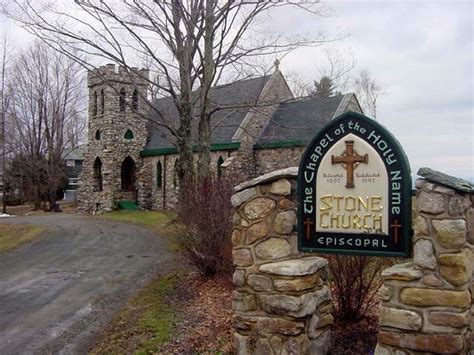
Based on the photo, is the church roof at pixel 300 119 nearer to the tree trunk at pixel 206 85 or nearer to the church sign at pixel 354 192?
the tree trunk at pixel 206 85

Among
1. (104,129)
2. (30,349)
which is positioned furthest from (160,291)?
(104,129)

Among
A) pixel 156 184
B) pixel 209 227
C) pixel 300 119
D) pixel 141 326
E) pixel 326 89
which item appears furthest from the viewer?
pixel 156 184

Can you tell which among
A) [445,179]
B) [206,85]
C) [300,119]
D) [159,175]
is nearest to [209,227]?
[445,179]

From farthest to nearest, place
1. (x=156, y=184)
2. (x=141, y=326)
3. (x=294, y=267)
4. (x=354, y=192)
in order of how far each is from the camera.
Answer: (x=156, y=184)
(x=141, y=326)
(x=294, y=267)
(x=354, y=192)

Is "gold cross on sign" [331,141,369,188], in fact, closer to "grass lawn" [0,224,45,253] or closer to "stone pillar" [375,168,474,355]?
"stone pillar" [375,168,474,355]

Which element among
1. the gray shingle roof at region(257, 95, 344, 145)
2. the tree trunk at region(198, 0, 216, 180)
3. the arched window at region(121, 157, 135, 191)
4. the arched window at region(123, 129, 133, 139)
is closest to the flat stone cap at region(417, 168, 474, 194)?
the tree trunk at region(198, 0, 216, 180)

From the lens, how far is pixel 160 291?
848 centimetres

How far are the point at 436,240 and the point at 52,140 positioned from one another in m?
32.0

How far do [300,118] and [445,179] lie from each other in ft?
64.1

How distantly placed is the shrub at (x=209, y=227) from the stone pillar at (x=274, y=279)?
10.6 feet

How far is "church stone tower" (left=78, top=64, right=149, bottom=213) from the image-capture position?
91.7 ft

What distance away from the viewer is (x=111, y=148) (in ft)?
91.7

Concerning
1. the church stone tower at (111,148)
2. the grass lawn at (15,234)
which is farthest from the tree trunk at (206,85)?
the church stone tower at (111,148)

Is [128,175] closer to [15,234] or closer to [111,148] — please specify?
[111,148]
